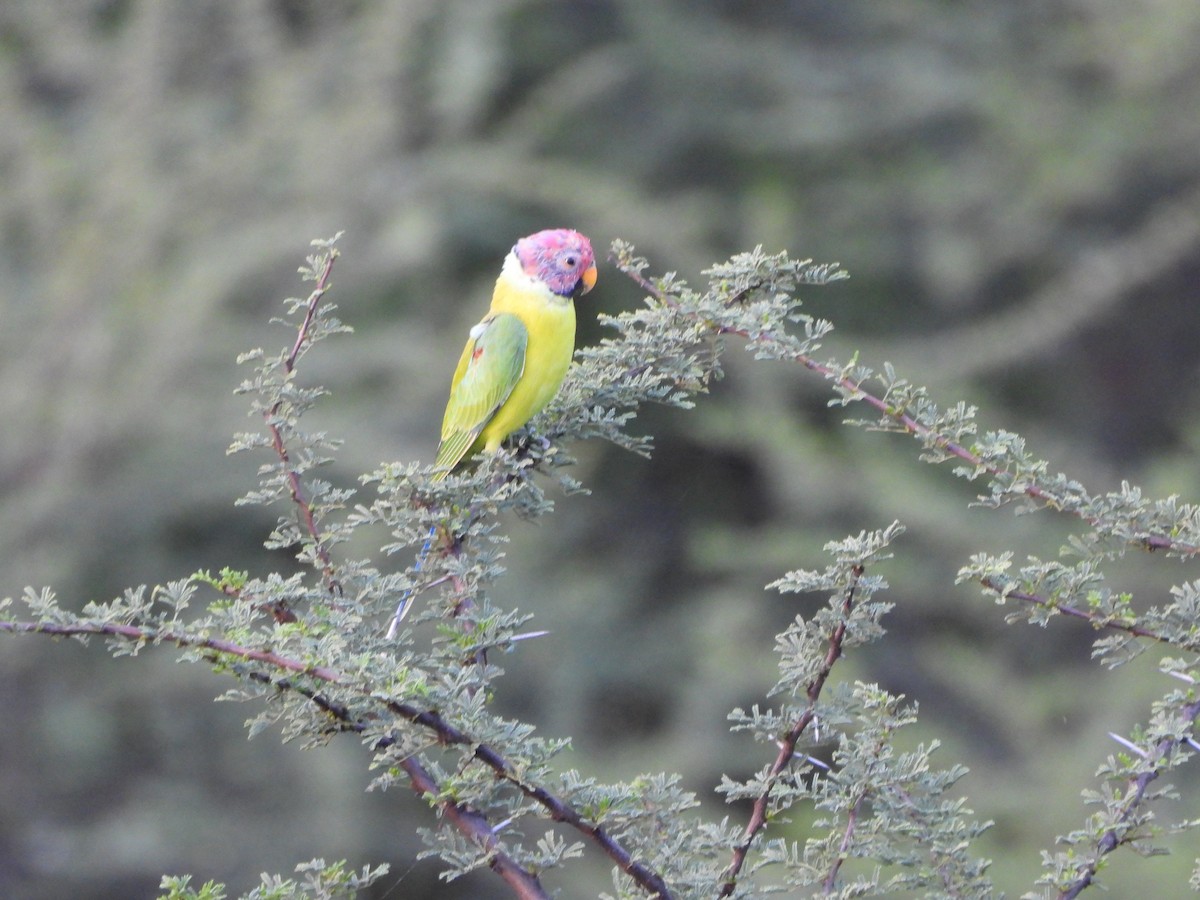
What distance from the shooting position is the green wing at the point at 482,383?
9.90 feet

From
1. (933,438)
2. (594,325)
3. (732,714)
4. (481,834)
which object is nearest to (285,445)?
(481,834)

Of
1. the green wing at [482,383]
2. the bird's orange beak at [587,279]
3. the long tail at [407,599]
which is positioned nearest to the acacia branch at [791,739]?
the long tail at [407,599]

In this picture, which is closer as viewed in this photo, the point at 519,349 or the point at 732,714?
the point at 732,714

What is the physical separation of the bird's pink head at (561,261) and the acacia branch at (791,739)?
1.65m

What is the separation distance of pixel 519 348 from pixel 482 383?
5.0 inches

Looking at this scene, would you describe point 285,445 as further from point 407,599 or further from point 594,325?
point 594,325

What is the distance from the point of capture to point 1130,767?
166cm

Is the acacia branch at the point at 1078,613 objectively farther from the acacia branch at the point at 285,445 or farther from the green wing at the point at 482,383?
the green wing at the point at 482,383

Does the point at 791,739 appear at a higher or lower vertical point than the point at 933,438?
lower

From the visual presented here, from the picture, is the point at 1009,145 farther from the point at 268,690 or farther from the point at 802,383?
the point at 268,690

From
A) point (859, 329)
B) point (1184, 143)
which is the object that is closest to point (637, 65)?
point (859, 329)

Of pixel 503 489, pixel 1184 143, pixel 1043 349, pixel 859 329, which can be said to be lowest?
pixel 503 489

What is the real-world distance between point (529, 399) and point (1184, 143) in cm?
671

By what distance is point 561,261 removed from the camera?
323cm
